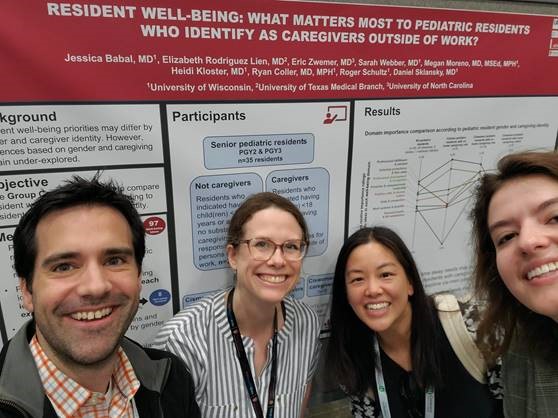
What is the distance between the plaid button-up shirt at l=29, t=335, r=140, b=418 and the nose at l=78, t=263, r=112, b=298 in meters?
0.21

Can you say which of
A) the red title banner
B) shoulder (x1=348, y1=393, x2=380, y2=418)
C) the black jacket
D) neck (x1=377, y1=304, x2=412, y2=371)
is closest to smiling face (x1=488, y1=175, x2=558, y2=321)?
neck (x1=377, y1=304, x2=412, y2=371)

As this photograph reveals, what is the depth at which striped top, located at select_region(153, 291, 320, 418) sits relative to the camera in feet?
4.08

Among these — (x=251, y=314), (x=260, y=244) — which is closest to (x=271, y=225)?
(x=260, y=244)

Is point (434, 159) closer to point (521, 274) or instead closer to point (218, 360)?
point (521, 274)

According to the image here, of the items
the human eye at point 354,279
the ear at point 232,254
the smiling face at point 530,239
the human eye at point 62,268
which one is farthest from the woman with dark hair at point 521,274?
the human eye at point 62,268

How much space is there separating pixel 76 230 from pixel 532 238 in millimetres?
1057

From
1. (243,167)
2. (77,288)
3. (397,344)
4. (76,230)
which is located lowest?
(397,344)

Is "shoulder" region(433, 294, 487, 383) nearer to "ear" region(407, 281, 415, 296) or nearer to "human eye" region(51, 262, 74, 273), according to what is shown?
"ear" region(407, 281, 415, 296)

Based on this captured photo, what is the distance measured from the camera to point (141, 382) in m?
1.04

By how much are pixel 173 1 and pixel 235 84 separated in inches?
11.0

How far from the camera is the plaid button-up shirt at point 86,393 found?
0.91m

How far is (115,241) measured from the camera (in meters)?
0.94

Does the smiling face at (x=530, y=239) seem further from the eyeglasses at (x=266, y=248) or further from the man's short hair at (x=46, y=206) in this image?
the man's short hair at (x=46, y=206)

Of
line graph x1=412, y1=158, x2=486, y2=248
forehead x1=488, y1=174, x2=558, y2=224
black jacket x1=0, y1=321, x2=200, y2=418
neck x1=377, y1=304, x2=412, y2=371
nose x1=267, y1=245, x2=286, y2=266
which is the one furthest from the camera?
line graph x1=412, y1=158, x2=486, y2=248
